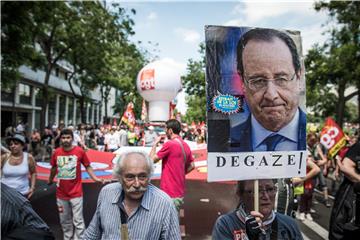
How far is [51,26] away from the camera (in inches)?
865

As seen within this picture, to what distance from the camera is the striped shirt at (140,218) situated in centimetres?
263

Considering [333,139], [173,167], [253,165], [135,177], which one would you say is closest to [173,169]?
[173,167]

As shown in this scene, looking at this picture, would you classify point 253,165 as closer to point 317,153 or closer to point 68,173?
point 68,173

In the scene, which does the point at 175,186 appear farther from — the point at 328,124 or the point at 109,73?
the point at 109,73

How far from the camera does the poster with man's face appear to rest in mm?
2635

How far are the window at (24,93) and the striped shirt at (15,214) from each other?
3353cm

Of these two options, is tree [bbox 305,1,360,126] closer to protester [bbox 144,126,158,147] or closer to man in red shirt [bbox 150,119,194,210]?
protester [bbox 144,126,158,147]

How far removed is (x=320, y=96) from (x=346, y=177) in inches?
1363

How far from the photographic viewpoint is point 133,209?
107 inches

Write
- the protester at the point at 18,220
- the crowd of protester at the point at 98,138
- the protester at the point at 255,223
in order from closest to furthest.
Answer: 1. the protester at the point at 18,220
2. the protester at the point at 255,223
3. the crowd of protester at the point at 98,138

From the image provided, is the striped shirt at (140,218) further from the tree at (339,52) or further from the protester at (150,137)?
the tree at (339,52)

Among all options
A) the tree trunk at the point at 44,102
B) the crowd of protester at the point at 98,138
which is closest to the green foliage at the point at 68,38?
the tree trunk at the point at 44,102

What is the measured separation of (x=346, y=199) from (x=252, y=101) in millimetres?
1610

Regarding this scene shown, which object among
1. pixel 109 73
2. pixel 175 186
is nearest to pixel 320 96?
pixel 109 73
